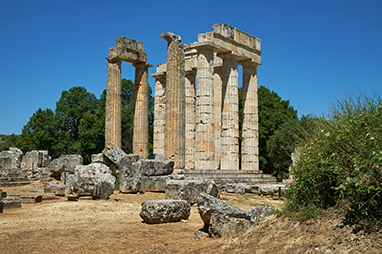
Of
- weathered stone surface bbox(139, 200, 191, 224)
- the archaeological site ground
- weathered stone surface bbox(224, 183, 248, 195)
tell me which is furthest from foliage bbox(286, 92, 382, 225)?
weathered stone surface bbox(224, 183, 248, 195)

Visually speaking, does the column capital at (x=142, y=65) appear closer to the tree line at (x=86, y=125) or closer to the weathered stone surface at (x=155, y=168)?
the weathered stone surface at (x=155, y=168)

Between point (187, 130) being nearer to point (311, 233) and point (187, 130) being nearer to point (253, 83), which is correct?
point (253, 83)

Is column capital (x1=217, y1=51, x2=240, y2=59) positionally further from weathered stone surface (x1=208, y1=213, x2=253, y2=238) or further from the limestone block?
weathered stone surface (x1=208, y1=213, x2=253, y2=238)

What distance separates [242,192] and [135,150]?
8362 millimetres

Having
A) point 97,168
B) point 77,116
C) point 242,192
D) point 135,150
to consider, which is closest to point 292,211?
point 97,168

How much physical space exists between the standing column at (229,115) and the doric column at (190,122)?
2.25 meters

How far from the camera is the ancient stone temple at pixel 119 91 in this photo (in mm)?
23734

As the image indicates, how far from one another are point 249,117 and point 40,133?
27238 millimetres

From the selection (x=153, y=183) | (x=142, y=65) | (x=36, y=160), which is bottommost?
(x=153, y=183)

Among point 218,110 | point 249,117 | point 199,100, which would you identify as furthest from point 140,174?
point 249,117

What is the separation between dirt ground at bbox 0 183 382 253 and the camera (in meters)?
5.94

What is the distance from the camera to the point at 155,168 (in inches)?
686

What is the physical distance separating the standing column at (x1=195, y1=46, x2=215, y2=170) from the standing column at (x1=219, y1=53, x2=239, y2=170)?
6.28ft

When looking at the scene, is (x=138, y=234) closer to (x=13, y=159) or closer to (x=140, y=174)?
(x=140, y=174)
